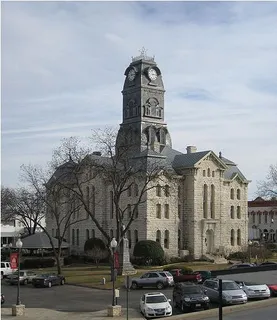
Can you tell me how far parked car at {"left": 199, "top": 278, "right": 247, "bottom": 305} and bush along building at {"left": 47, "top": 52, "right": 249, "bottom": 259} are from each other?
3451 centimetres

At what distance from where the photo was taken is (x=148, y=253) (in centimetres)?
7150

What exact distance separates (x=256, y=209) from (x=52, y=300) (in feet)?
347

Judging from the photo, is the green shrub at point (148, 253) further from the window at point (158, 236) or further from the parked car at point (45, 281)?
the parked car at point (45, 281)

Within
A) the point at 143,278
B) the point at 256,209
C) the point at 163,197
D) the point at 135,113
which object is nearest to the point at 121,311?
the point at 143,278

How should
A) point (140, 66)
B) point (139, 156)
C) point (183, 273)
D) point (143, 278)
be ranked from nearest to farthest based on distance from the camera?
point (143, 278), point (183, 273), point (139, 156), point (140, 66)

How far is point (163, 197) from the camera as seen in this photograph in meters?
78.8

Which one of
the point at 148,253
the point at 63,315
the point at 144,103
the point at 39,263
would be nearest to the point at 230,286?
the point at 63,315

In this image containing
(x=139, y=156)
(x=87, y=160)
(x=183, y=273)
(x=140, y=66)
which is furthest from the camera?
(x=140, y=66)

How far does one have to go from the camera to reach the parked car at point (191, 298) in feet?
112

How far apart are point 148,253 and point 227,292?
35.2 metres

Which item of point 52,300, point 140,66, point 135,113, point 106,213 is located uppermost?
point 140,66

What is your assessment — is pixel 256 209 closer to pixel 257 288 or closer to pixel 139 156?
pixel 139 156

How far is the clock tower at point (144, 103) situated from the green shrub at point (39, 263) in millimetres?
26679

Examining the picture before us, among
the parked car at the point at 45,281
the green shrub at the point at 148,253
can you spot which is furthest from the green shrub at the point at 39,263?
the parked car at the point at 45,281
